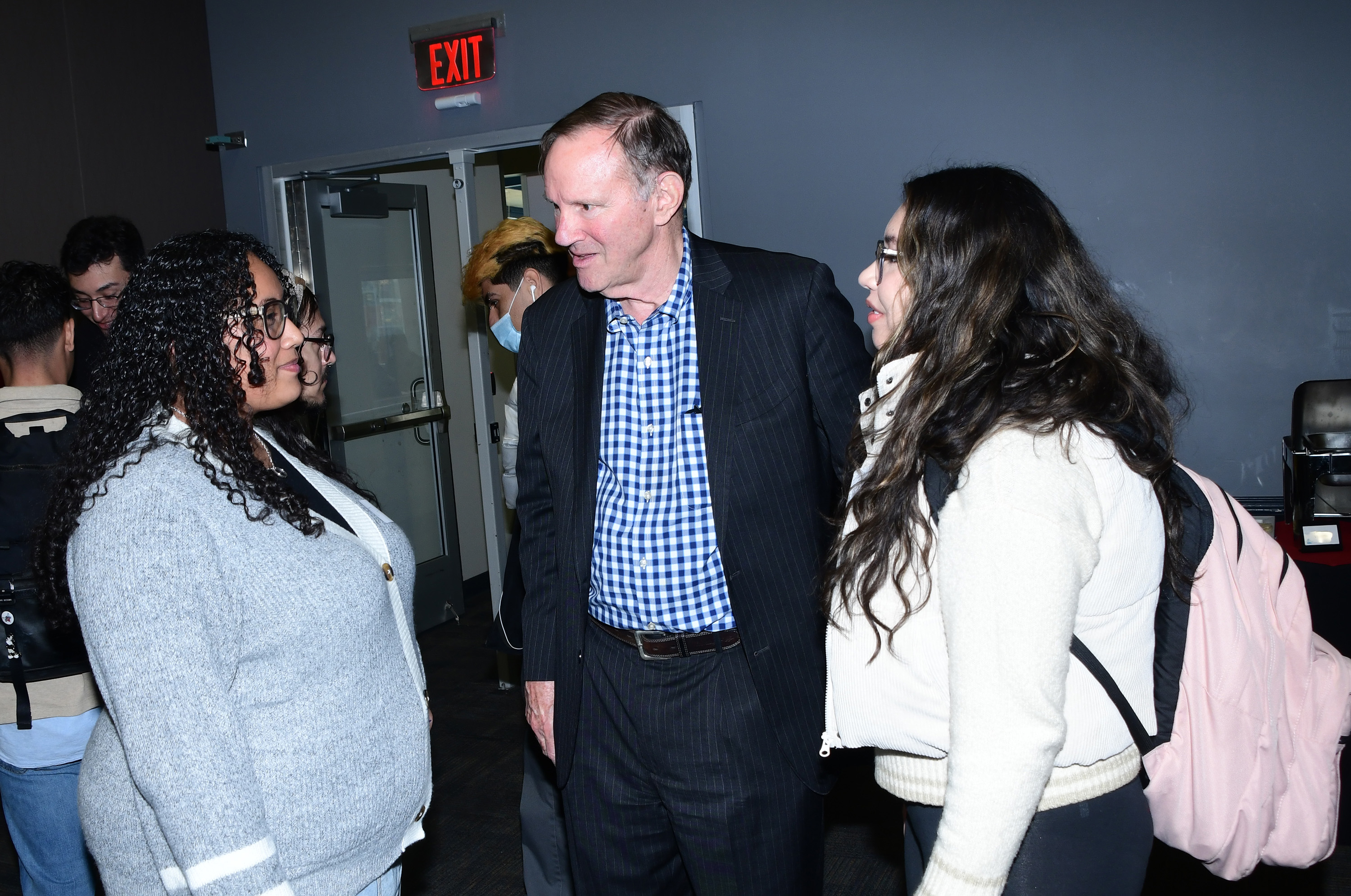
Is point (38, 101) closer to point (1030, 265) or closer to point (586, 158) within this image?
point (586, 158)

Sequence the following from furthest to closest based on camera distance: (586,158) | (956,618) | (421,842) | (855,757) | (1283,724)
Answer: (855,757), (421,842), (586,158), (1283,724), (956,618)

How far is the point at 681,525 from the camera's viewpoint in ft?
5.58

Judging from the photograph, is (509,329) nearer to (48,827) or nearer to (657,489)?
(657,489)

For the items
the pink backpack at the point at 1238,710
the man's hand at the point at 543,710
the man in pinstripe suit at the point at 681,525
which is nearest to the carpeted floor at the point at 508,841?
the man in pinstripe suit at the point at 681,525

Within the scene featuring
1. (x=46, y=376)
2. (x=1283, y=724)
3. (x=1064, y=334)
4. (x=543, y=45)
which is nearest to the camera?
(x=1064, y=334)

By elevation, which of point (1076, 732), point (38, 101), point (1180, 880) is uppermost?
point (38, 101)

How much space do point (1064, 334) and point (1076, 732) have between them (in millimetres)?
485

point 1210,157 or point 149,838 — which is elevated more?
point 1210,157

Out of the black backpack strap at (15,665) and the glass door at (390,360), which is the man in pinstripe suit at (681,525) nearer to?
the black backpack strap at (15,665)

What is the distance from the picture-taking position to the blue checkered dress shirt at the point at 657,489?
67.0 inches

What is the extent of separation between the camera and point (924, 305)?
1.22 meters

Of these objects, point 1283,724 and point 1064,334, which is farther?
point 1283,724

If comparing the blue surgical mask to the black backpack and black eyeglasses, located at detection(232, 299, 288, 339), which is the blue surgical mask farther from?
black eyeglasses, located at detection(232, 299, 288, 339)

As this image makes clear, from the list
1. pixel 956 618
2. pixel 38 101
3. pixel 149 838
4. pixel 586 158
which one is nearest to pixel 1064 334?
pixel 956 618
